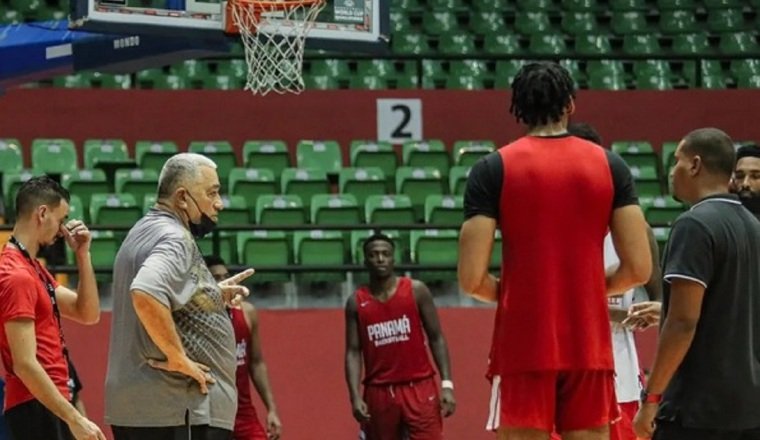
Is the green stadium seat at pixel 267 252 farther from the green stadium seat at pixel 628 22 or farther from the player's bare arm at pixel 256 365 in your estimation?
the green stadium seat at pixel 628 22

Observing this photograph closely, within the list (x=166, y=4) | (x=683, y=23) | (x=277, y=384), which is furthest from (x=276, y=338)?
(x=683, y=23)

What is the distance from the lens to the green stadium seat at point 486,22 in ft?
59.4

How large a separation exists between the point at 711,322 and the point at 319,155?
9742 mm

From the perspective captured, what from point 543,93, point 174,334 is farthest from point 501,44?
point 543,93

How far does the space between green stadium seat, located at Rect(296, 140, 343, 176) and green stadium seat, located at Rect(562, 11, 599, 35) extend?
4.69 m

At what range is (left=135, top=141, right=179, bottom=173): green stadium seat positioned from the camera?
1395cm

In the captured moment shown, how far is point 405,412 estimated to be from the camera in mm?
9977

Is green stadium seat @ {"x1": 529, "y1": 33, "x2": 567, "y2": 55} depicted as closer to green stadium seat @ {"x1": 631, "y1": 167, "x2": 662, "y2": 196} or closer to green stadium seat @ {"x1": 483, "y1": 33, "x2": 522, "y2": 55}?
green stadium seat @ {"x1": 483, "y1": 33, "x2": 522, "y2": 55}

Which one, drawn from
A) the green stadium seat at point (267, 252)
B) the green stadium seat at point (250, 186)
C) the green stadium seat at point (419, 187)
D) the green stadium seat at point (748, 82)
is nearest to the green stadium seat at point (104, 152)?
the green stadium seat at point (250, 186)

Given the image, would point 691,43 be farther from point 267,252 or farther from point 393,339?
point 393,339

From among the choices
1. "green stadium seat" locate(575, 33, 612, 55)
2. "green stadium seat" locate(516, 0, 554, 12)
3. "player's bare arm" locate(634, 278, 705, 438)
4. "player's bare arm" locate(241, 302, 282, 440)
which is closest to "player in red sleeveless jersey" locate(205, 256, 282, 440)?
"player's bare arm" locate(241, 302, 282, 440)

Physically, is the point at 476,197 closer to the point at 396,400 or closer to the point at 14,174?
the point at 396,400

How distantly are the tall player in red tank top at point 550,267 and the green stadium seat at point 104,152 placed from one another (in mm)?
9654

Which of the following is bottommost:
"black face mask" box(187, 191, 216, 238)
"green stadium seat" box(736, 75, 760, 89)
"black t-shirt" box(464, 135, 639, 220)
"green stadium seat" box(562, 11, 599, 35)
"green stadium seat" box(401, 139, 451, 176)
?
"green stadium seat" box(401, 139, 451, 176)
